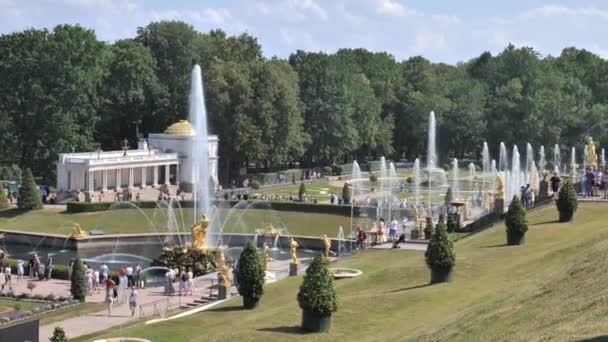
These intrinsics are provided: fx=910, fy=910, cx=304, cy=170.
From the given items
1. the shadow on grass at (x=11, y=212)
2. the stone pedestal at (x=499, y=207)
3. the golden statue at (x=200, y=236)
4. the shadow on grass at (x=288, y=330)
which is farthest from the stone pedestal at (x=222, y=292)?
the shadow on grass at (x=11, y=212)

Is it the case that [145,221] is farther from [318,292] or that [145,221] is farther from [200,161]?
[318,292]

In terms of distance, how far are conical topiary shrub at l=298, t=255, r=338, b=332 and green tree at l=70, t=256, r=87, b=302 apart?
14.8 meters

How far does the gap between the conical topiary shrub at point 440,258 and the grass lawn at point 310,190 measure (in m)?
50.0

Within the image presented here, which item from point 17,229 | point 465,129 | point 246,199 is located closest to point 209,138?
point 246,199

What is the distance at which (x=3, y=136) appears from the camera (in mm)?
90125

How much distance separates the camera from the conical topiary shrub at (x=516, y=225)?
40500mm

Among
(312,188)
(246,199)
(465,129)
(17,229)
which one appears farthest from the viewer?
(465,129)

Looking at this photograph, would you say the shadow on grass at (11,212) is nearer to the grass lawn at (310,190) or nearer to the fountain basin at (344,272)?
the grass lawn at (310,190)

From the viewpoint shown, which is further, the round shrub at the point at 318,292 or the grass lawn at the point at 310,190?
the grass lawn at the point at 310,190

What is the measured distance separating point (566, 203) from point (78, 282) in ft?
79.1

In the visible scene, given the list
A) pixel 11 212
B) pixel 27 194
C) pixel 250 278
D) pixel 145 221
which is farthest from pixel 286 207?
pixel 250 278

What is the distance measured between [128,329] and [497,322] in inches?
558

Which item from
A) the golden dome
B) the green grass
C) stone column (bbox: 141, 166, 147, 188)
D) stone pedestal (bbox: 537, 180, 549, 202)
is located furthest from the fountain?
→ stone pedestal (bbox: 537, 180, 549, 202)

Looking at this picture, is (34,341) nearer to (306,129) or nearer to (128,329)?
(128,329)
